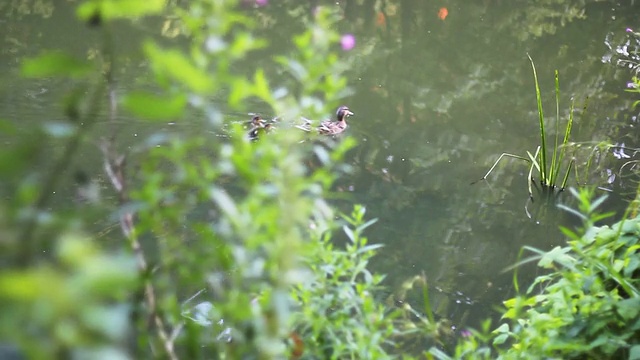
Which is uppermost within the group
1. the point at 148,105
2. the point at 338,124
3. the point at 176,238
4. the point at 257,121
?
the point at 148,105

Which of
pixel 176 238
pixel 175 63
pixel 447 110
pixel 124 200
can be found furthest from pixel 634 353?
pixel 447 110

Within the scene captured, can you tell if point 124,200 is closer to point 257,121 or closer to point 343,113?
point 257,121

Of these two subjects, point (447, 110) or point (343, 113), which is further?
point (447, 110)

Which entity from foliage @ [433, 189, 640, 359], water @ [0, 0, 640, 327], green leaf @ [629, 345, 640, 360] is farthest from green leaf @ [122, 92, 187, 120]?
green leaf @ [629, 345, 640, 360]

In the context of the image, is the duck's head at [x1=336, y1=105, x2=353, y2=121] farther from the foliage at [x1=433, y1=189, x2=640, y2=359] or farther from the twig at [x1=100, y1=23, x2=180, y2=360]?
the twig at [x1=100, y1=23, x2=180, y2=360]

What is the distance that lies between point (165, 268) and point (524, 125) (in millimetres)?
5059

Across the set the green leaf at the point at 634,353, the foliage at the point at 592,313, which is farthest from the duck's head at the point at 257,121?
the green leaf at the point at 634,353

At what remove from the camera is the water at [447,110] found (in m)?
3.71

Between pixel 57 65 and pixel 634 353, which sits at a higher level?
pixel 57 65

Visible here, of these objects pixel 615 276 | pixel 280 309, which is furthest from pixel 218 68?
pixel 615 276

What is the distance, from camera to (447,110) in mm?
5758

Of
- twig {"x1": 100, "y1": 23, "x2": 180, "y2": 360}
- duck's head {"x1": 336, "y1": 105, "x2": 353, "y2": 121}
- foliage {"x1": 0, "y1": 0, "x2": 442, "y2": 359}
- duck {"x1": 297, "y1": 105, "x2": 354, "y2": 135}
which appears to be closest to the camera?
foliage {"x1": 0, "y1": 0, "x2": 442, "y2": 359}

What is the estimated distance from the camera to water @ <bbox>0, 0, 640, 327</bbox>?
371 centimetres

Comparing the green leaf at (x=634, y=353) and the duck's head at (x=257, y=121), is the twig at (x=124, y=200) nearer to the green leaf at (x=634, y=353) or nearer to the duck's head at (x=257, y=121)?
the green leaf at (x=634, y=353)
